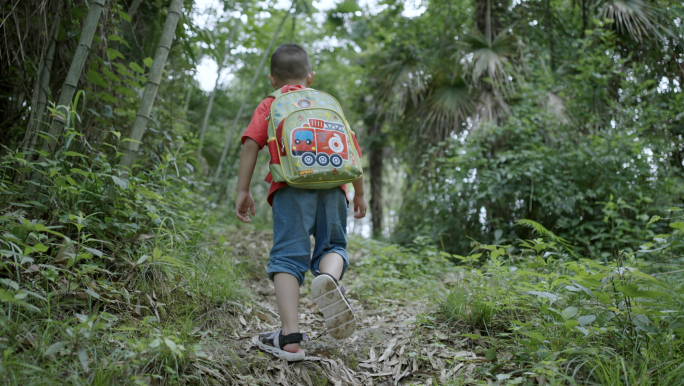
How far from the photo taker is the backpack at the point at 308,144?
1803 millimetres

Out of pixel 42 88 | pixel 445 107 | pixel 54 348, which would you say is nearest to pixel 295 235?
pixel 54 348

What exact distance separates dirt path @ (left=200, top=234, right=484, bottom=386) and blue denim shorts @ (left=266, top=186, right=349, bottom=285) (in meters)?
0.36

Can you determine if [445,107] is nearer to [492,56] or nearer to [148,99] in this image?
[492,56]

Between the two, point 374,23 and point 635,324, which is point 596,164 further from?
point 374,23

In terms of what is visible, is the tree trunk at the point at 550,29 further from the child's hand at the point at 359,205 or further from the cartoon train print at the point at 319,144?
the cartoon train print at the point at 319,144

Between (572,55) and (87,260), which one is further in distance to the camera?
(572,55)

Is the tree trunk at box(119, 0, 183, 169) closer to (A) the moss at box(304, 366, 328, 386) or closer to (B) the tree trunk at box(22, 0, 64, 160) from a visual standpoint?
(B) the tree trunk at box(22, 0, 64, 160)

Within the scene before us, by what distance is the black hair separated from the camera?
2.08 m

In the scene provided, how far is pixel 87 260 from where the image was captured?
1.80m

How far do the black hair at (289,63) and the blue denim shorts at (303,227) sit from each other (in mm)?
600

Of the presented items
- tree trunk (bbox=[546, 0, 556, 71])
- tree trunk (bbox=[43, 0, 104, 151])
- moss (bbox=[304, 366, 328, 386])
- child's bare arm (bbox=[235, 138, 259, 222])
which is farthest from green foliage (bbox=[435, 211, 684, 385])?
tree trunk (bbox=[546, 0, 556, 71])

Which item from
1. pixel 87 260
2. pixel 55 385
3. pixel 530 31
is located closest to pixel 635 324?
pixel 55 385

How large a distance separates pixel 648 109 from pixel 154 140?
4298 mm

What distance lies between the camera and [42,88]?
7.36ft
